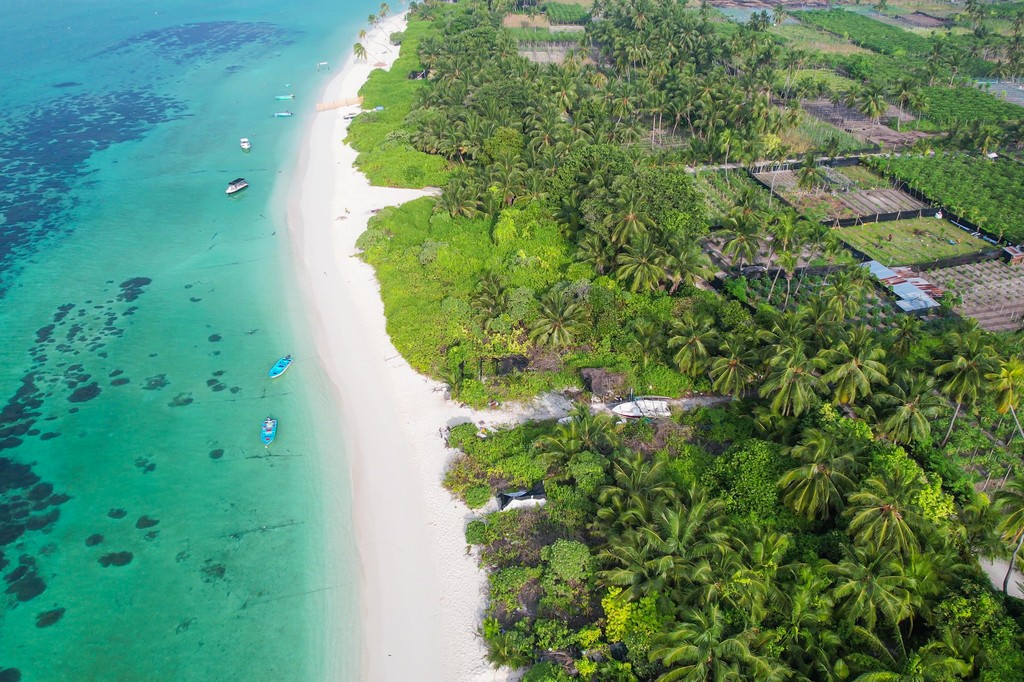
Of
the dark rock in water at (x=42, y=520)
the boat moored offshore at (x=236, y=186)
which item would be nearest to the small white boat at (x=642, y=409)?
the dark rock in water at (x=42, y=520)

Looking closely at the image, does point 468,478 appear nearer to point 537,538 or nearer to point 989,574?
point 537,538

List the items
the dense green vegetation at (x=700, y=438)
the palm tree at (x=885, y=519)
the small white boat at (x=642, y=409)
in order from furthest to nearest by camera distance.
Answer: the small white boat at (x=642, y=409) → the palm tree at (x=885, y=519) → the dense green vegetation at (x=700, y=438)

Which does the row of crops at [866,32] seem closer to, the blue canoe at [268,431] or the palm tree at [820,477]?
the palm tree at [820,477]

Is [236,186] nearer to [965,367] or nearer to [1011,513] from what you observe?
[965,367]

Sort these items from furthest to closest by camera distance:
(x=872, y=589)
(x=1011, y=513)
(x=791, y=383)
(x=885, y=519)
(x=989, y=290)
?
1. (x=989, y=290)
2. (x=791, y=383)
3. (x=885, y=519)
4. (x=1011, y=513)
5. (x=872, y=589)

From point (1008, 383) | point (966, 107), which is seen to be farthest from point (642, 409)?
point (966, 107)

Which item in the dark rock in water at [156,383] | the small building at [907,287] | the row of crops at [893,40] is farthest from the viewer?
the row of crops at [893,40]
